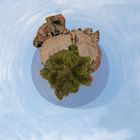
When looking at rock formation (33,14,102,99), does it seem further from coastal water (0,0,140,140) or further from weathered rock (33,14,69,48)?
coastal water (0,0,140,140)

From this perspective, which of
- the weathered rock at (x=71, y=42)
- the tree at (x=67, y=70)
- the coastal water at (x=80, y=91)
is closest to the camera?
the tree at (x=67, y=70)

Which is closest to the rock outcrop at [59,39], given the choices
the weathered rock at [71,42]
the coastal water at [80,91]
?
the weathered rock at [71,42]

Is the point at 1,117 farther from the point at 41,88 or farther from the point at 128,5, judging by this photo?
the point at 128,5

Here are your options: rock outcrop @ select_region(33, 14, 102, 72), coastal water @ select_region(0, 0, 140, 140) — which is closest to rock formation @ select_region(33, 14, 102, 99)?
rock outcrop @ select_region(33, 14, 102, 72)

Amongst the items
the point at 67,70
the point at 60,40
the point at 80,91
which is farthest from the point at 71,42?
the point at 80,91

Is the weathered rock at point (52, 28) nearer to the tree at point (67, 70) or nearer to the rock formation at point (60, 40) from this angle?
the rock formation at point (60, 40)

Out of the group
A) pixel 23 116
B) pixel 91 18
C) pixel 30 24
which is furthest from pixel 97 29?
pixel 23 116
